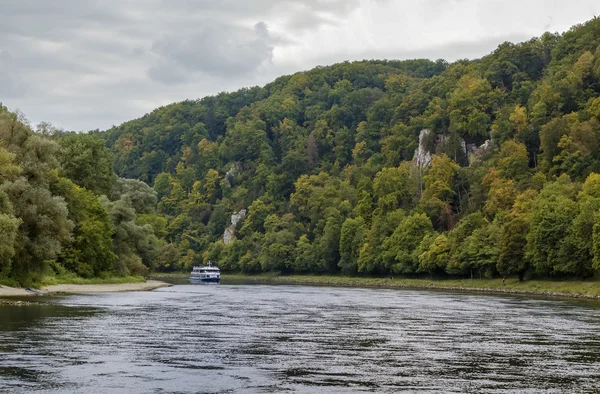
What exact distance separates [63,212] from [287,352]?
4511cm

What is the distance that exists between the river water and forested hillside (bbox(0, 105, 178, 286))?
1111cm

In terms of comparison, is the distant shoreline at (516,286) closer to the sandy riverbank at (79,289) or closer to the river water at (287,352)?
the river water at (287,352)

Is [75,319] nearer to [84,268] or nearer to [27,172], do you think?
[27,172]

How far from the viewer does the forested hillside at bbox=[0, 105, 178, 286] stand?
7831 centimetres

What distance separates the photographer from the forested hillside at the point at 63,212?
257 feet

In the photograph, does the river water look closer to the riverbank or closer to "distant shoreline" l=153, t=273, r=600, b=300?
"distant shoreline" l=153, t=273, r=600, b=300

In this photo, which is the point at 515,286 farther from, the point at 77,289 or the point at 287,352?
the point at 287,352

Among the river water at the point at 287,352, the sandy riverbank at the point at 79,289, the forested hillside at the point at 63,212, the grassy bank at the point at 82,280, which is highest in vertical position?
the forested hillside at the point at 63,212

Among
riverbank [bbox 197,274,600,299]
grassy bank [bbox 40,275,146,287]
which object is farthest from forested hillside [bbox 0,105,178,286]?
riverbank [bbox 197,274,600,299]

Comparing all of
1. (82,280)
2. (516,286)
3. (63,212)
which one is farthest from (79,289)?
(516,286)

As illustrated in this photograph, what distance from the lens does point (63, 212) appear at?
8200cm

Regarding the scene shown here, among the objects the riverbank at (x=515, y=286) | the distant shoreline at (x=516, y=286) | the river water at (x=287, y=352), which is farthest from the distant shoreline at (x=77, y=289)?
the riverbank at (x=515, y=286)

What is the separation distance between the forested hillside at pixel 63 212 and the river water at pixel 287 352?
437 inches

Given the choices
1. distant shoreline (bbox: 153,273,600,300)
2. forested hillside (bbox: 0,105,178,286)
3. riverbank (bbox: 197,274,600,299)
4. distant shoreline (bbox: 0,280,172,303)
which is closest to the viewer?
forested hillside (bbox: 0,105,178,286)
